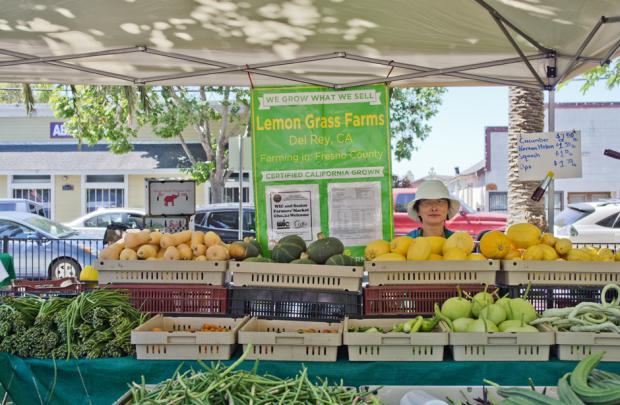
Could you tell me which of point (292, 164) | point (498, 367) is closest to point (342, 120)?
point (292, 164)

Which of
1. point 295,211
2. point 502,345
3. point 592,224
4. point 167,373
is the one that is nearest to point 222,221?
point 592,224

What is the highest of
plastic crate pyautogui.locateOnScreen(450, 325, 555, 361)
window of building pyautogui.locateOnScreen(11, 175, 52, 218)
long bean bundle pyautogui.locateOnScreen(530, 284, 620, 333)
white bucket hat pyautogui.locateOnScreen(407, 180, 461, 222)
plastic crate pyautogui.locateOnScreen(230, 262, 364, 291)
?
window of building pyautogui.locateOnScreen(11, 175, 52, 218)

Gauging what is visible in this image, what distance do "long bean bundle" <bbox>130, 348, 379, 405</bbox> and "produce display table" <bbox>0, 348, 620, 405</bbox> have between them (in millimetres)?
716

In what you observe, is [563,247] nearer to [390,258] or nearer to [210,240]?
[390,258]

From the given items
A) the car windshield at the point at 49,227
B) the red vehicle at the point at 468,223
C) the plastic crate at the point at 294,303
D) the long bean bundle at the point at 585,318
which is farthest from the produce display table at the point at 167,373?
the red vehicle at the point at 468,223

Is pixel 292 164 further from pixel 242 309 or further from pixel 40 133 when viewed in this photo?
pixel 40 133

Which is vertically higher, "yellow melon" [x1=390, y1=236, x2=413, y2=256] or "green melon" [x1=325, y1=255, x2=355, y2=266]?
"yellow melon" [x1=390, y1=236, x2=413, y2=256]

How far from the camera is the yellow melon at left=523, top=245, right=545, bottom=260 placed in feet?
13.5

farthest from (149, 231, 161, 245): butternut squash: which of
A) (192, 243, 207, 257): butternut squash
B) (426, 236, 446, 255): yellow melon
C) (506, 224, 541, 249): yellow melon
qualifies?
(506, 224, 541, 249): yellow melon

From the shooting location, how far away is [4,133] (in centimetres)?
2562

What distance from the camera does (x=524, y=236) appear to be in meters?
4.43

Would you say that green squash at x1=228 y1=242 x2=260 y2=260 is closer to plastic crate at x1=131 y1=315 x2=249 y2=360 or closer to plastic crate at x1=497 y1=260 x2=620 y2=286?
plastic crate at x1=131 y1=315 x2=249 y2=360

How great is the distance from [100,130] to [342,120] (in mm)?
13555

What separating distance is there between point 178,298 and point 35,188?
23221mm
